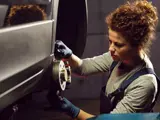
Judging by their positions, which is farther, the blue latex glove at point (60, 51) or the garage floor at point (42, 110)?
the garage floor at point (42, 110)

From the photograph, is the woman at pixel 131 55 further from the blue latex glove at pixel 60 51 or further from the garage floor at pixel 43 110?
the garage floor at pixel 43 110

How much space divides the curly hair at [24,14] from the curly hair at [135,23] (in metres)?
0.34

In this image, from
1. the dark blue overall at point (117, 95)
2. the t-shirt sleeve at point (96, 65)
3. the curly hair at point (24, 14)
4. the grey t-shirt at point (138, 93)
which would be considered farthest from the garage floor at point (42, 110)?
the curly hair at point (24, 14)

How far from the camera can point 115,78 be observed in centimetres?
145

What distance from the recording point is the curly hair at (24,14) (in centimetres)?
98

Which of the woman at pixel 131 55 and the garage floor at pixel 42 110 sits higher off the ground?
the woman at pixel 131 55

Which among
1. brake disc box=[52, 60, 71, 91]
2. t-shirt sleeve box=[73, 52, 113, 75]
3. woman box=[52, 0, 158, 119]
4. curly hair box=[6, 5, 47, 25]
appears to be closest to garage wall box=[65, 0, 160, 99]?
t-shirt sleeve box=[73, 52, 113, 75]

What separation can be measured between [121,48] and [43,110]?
1669mm

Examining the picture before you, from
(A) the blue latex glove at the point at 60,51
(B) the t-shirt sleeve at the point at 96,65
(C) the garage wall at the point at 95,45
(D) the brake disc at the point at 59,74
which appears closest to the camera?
(D) the brake disc at the point at 59,74

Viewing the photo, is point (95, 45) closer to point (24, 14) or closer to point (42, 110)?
point (42, 110)

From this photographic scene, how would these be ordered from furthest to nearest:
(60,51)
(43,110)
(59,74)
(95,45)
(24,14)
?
(95,45) < (43,110) < (60,51) < (59,74) < (24,14)

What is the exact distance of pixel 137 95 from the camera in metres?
1.32

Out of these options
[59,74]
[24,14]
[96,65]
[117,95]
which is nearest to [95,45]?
[96,65]

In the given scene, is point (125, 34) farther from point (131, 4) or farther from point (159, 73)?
point (159, 73)
